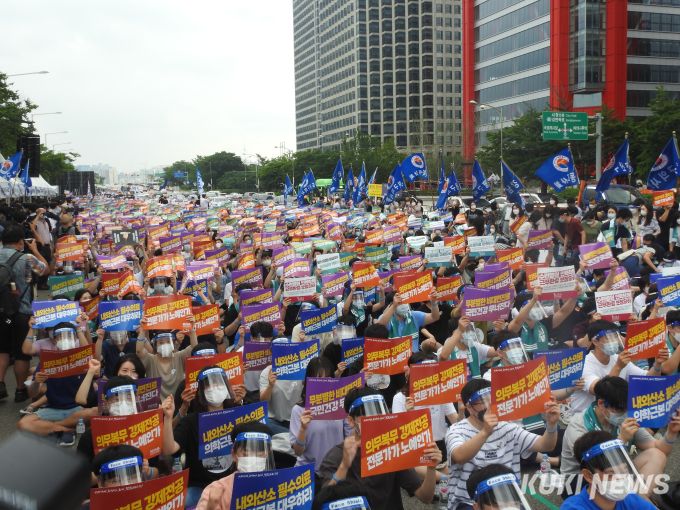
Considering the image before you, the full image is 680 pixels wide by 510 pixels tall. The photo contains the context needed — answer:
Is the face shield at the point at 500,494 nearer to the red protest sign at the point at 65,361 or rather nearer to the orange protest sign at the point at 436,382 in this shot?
the orange protest sign at the point at 436,382

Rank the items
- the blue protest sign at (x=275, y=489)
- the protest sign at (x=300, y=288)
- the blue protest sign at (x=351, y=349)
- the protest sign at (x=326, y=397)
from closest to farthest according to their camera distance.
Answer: the blue protest sign at (x=275, y=489), the protest sign at (x=326, y=397), the blue protest sign at (x=351, y=349), the protest sign at (x=300, y=288)

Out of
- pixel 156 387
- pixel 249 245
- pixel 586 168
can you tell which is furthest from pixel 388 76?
pixel 156 387

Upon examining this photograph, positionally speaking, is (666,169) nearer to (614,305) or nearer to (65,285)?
(614,305)

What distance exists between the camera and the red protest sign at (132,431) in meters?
5.12

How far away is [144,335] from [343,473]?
14.9ft

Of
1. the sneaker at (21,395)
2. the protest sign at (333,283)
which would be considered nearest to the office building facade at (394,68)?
the protest sign at (333,283)

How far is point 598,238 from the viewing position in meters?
14.8

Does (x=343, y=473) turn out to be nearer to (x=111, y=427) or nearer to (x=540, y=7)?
(x=111, y=427)

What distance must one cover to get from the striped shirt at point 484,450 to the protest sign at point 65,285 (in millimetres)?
8009

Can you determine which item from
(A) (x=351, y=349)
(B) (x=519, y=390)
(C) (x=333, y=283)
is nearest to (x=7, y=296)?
(C) (x=333, y=283)

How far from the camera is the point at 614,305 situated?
8.05 meters

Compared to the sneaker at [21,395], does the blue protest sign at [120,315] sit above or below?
above

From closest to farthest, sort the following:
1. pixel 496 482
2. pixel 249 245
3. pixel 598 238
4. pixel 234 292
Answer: pixel 496 482 → pixel 234 292 → pixel 598 238 → pixel 249 245

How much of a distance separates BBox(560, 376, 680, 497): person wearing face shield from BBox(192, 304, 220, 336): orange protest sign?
15.7 feet
